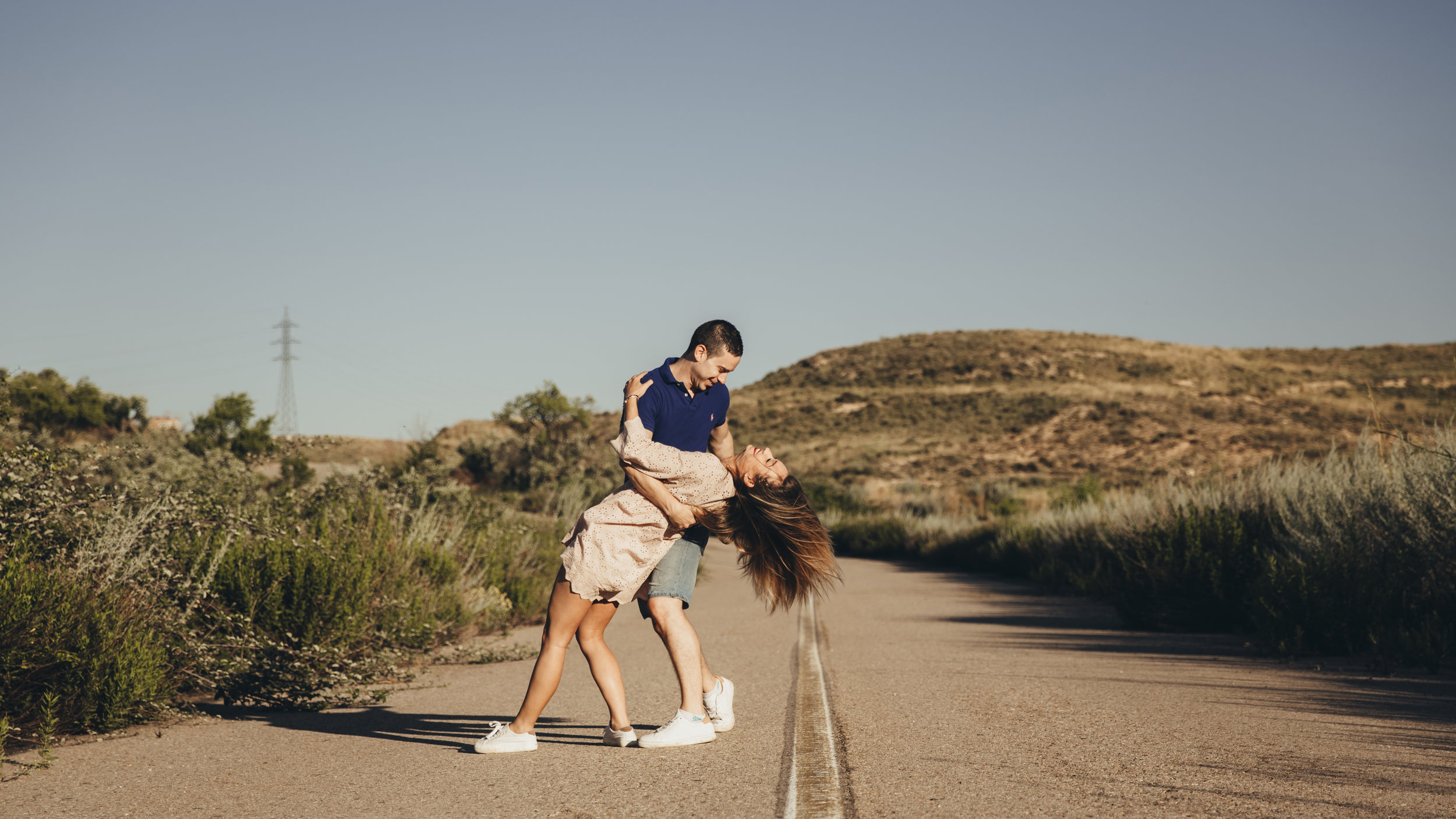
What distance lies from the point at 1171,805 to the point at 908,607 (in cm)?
957

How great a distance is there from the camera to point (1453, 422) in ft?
33.5

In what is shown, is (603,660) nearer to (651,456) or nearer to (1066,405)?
(651,456)

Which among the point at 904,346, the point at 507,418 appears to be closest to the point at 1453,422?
the point at 507,418

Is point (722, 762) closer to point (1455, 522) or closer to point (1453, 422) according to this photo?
point (1455, 522)

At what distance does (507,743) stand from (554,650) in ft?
1.63

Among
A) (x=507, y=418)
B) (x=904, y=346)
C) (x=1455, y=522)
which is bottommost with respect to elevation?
(x=1455, y=522)

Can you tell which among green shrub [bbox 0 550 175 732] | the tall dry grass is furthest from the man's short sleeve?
the tall dry grass

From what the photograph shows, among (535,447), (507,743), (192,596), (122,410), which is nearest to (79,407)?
(122,410)

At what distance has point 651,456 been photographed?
4.85 m

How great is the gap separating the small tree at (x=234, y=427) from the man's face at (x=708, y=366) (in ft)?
57.5

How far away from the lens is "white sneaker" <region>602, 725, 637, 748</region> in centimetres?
515

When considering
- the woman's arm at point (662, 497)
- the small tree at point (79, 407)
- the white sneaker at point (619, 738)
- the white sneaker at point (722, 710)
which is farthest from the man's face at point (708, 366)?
the small tree at point (79, 407)

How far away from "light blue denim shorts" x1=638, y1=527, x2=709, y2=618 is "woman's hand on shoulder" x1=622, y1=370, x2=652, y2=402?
0.76 metres

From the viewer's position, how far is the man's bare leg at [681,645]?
5.07 meters
